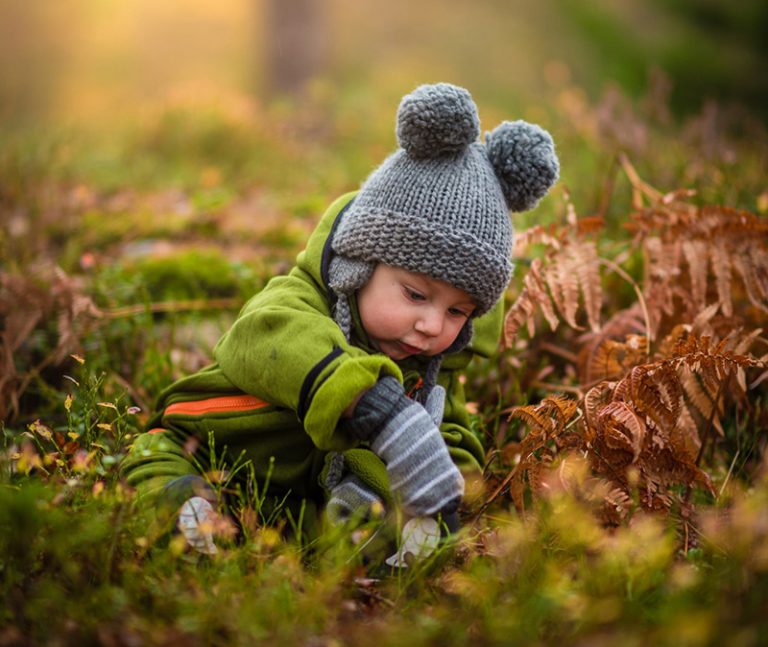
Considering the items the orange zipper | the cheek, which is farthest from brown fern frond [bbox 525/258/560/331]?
the orange zipper

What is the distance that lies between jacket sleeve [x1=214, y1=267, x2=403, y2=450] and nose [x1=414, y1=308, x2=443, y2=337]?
0.18 meters

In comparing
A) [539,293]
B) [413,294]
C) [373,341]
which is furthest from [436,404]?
[539,293]

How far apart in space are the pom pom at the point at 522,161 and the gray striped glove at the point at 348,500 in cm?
112

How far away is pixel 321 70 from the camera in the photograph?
11.0m

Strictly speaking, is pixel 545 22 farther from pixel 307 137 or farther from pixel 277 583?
pixel 277 583

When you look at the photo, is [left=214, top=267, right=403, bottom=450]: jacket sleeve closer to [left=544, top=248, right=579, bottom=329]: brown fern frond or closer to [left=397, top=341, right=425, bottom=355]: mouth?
[left=397, top=341, right=425, bottom=355]: mouth

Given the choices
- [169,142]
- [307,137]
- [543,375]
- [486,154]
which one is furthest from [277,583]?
[307,137]

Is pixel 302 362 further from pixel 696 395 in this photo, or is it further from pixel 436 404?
pixel 696 395

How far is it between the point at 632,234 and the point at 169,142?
489 cm

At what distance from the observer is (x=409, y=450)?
2.26 meters

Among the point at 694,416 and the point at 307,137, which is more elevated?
the point at 307,137

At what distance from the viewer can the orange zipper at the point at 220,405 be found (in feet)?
8.58

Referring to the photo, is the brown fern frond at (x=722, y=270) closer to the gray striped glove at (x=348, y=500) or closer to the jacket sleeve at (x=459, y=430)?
the jacket sleeve at (x=459, y=430)

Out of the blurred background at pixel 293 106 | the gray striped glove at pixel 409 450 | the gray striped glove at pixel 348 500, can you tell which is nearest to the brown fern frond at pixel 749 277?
the blurred background at pixel 293 106
